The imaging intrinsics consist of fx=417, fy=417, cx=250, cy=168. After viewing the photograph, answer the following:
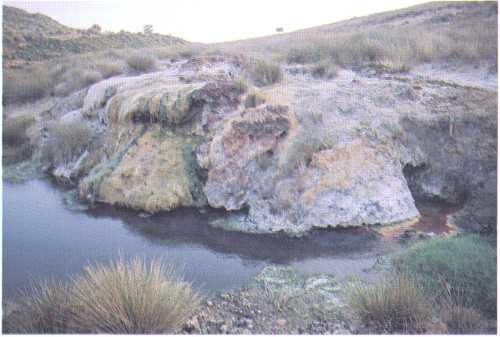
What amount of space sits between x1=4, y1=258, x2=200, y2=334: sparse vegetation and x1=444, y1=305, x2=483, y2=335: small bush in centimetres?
239

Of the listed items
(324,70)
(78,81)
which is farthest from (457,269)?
(78,81)

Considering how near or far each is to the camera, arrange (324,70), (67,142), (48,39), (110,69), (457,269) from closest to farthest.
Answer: (457,269)
(67,142)
(324,70)
(110,69)
(48,39)

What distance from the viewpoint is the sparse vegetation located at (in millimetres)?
3498

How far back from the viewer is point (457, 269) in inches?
172

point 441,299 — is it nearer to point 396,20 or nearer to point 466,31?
point 466,31

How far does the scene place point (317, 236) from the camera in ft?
18.8

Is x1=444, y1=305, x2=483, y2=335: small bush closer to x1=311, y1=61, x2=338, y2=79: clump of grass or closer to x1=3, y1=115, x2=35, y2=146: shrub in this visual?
x1=311, y1=61, x2=338, y2=79: clump of grass

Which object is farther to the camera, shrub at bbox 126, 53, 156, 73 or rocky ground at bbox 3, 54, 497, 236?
shrub at bbox 126, 53, 156, 73

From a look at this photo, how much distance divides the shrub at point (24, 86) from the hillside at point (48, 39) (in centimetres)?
100

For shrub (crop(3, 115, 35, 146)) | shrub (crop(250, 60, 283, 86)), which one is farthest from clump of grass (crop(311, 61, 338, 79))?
shrub (crop(3, 115, 35, 146))

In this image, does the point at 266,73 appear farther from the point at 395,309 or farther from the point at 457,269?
the point at 395,309

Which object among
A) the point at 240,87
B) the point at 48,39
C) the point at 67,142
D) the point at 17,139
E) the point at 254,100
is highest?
the point at 48,39

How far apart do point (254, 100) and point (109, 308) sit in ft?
16.3

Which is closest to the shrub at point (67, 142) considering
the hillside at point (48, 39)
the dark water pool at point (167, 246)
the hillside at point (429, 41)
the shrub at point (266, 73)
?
the dark water pool at point (167, 246)
